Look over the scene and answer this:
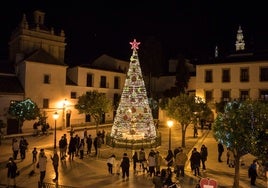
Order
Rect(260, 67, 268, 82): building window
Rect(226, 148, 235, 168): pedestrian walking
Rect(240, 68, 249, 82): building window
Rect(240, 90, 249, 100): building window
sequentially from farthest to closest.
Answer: Rect(240, 90, 249, 100): building window, Rect(240, 68, 249, 82): building window, Rect(260, 67, 268, 82): building window, Rect(226, 148, 235, 168): pedestrian walking

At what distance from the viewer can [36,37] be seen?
37.7 meters

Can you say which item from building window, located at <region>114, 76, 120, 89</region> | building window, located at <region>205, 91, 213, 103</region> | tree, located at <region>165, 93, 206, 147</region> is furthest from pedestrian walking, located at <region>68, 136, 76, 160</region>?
building window, located at <region>114, 76, 120, 89</region>

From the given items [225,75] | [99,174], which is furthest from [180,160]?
[225,75]

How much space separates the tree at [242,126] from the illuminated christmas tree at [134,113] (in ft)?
30.5

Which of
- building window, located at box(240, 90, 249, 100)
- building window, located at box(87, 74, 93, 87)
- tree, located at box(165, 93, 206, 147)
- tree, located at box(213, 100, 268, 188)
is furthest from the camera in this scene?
building window, located at box(87, 74, 93, 87)

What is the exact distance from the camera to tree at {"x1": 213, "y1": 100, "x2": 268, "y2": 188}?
1288 cm

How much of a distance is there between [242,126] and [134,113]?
35.0ft

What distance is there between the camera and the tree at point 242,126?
42.2 ft

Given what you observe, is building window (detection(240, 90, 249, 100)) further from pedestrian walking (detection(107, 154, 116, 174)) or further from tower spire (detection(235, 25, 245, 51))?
pedestrian walking (detection(107, 154, 116, 174))

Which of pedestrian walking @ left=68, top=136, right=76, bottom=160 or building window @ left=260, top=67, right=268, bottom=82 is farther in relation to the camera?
building window @ left=260, top=67, right=268, bottom=82

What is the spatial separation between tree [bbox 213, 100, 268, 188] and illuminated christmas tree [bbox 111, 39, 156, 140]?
30.5 ft

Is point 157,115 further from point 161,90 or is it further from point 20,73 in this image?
point 20,73

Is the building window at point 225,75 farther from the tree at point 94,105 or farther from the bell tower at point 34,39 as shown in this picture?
the bell tower at point 34,39

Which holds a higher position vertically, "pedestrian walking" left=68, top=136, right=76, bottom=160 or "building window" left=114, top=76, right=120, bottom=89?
"building window" left=114, top=76, right=120, bottom=89
